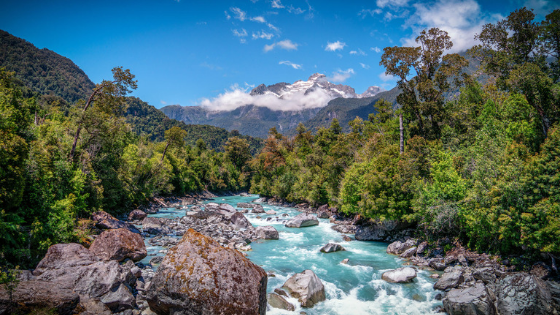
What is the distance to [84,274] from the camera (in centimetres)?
1166

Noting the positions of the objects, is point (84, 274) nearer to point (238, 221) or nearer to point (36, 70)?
point (238, 221)

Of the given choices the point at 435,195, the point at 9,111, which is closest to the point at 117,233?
the point at 9,111

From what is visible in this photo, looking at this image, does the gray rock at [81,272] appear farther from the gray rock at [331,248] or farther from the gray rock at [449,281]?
the gray rock at [449,281]

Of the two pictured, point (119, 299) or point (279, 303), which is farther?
point (279, 303)

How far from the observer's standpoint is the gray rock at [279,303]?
1282 cm

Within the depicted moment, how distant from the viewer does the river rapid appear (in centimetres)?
1354

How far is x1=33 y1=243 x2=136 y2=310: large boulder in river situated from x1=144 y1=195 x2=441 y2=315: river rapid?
5378 millimetres

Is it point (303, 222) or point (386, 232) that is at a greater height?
point (386, 232)

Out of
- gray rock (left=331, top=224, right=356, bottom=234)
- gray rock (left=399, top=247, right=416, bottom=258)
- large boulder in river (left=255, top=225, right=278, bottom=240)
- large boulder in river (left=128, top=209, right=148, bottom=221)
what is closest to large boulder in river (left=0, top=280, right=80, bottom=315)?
large boulder in river (left=255, top=225, right=278, bottom=240)

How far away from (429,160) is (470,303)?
14.6m

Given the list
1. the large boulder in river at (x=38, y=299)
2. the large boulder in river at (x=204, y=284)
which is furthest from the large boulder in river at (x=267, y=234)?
the large boulder in river at (x=38, y=299)

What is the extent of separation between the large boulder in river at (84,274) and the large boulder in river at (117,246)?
1.49 meters

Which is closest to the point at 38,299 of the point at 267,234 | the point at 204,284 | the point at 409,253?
the point at 204,284

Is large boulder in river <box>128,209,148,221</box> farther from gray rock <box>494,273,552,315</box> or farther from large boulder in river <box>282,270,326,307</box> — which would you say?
gray rock <box>494,273,552,315</box>
